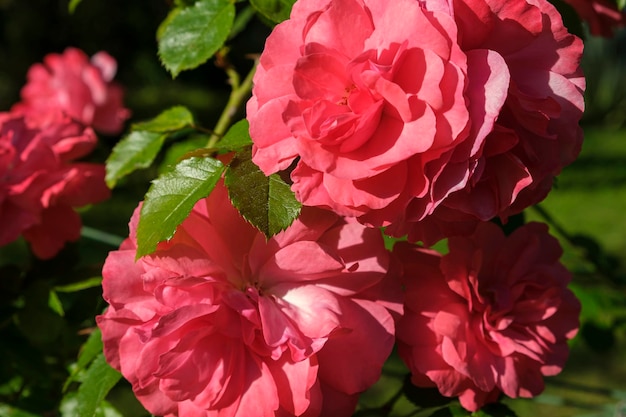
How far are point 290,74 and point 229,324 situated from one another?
0.70ft

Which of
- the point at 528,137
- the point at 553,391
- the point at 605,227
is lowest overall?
the point at 605,227

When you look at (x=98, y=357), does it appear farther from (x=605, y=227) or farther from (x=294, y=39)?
(x=605, y=227)

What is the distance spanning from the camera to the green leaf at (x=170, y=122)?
3.00ft

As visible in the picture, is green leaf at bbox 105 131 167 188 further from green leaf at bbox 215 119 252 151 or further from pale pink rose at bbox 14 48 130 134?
pale pink rose at bbox 14 48 130 134

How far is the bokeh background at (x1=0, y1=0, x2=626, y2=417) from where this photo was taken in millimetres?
993

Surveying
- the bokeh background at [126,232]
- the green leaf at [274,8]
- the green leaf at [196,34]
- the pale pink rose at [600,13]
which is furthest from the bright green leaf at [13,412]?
the pale pink rose at [600,13]

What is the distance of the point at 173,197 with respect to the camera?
66 cm

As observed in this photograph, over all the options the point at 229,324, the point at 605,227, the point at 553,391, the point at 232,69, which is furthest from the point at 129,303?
the point at 605,227

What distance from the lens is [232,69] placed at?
41.1 inches

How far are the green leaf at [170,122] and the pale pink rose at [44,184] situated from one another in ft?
0.36

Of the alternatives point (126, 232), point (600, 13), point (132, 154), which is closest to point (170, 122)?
point (132, 154)

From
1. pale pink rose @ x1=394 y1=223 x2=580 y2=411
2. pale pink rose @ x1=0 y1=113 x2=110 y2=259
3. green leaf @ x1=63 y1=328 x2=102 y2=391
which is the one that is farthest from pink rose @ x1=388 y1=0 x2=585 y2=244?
pale pink rose @ x1=0 y1=113 x2=110 y2=259

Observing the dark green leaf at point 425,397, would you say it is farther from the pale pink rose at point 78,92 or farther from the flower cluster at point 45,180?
the pale pink rose at point 78,92

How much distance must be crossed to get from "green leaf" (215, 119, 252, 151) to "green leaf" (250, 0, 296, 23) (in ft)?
0.40
